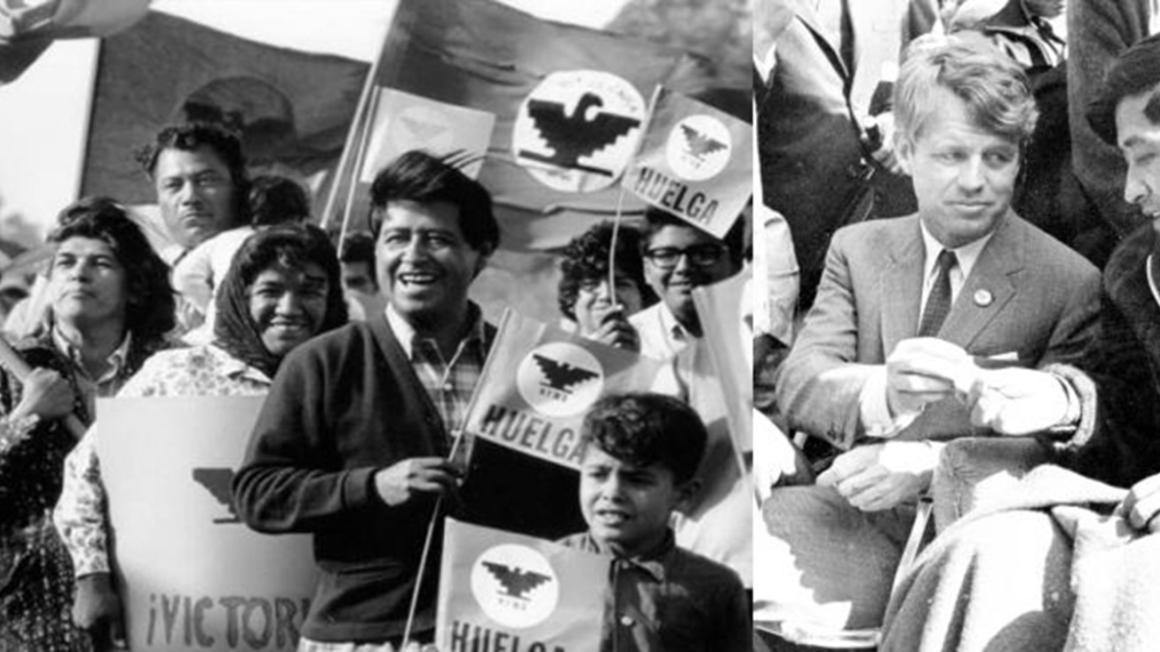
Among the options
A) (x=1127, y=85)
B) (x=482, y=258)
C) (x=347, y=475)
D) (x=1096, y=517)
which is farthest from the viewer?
(x=482, y=258)

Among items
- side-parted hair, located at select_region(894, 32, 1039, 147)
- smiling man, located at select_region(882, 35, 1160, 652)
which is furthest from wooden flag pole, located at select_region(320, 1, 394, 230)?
smiling man, located at select_region(882, 35, 1160, 652)

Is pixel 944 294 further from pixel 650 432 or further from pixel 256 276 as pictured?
pixel 256 276

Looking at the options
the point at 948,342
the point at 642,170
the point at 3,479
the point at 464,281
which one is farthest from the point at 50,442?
the point at 948,342

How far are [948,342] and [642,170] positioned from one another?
0.62 meters

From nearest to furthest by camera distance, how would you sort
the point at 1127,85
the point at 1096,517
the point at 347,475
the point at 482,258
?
the point at 1096,517 → the point at 1127,85 → the point at 347,475 → the point at 482,258

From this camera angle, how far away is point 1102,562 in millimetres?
2697

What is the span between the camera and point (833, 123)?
317 cm

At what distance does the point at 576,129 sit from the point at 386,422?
1.99ft

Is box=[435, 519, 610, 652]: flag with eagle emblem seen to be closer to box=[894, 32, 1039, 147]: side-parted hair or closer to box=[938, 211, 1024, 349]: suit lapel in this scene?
box=[938, 211, 1024, 349]: suit lapel

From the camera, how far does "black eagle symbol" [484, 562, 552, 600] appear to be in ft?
10.5

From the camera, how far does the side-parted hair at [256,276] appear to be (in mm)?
3258

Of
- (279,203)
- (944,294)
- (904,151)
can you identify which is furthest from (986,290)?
(279,203)

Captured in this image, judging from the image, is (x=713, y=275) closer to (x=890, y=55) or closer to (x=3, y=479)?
(x=890, y=55)

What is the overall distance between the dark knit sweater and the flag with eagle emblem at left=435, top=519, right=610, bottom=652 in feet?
0.13
